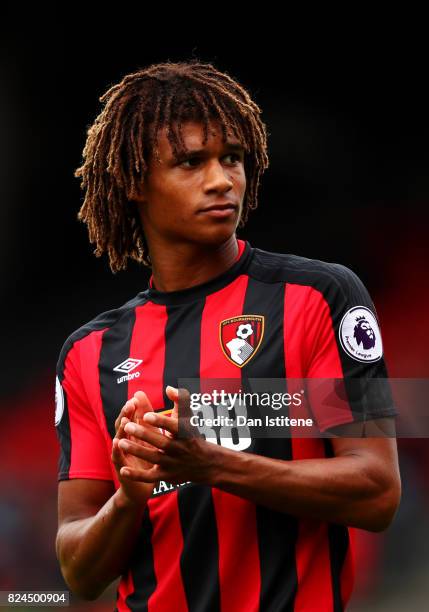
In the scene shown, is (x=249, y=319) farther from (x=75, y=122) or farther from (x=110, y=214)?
(x=75, y=122)

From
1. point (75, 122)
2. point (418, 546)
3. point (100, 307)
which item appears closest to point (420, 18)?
point (75, 122)

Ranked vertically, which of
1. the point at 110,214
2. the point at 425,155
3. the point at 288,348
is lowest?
the point at 425,155

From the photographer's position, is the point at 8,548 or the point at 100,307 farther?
the point at 100,307

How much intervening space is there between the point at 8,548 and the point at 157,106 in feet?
13.4

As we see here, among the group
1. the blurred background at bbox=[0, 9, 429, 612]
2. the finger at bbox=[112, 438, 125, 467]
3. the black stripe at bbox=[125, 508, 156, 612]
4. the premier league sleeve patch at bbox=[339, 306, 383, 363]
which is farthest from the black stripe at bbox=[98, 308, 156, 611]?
the blurred background at bbox=[0, 9, 429, 612]

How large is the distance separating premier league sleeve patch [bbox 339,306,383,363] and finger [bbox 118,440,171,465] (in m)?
0.53

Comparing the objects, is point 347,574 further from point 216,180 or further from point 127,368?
point 216,180

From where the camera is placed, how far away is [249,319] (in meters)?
2.48

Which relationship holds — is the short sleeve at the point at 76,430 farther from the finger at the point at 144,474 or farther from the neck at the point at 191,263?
the finger at the point at 144,474

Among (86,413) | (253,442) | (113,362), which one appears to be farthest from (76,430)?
(253,442)

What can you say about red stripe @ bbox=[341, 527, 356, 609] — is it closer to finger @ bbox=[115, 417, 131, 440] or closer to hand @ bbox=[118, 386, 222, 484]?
hand @ bbox=[118, 386, 222, 484]

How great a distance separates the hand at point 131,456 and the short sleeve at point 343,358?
0.41 m

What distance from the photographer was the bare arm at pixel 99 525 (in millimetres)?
2303

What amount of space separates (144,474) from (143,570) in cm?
42
